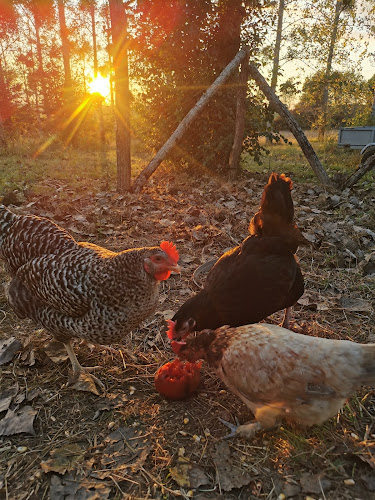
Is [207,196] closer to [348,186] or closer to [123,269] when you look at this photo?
[348,186]

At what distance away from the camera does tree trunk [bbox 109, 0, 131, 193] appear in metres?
5.37

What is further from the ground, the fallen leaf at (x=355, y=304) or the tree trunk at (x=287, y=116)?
the tree trunk at (x=287, y=116)

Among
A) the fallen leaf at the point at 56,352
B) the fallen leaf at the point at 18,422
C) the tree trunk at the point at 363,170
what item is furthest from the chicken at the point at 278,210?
the tree trunk at the point at 363,170

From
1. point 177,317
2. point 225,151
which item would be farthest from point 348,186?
point 177,317

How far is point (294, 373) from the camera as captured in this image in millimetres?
1703

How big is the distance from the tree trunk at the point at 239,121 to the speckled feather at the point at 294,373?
6098 millimetres

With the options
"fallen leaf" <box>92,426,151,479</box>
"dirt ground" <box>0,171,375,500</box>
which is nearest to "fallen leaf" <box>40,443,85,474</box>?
"dirt ground" <box>0,171,375,500</box>

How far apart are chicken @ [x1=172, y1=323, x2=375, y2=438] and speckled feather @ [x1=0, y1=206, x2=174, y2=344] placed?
653 mm

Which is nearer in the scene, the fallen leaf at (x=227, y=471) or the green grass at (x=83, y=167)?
the fallen leaf at (x=227, y=471)

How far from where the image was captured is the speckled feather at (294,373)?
5.34 feet

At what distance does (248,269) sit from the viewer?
2.31 meters

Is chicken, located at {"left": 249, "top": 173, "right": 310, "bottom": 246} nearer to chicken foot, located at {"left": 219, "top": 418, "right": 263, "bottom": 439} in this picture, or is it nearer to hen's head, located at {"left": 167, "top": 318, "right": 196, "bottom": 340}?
hen's head, located at {"left": 167, "top": 318, "right": 196, "bottom": 340}

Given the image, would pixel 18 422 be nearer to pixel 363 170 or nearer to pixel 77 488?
pixel 77 488

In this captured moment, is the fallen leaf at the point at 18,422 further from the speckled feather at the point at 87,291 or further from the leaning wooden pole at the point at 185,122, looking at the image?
the leaning wooden pole at the point at 185,122
